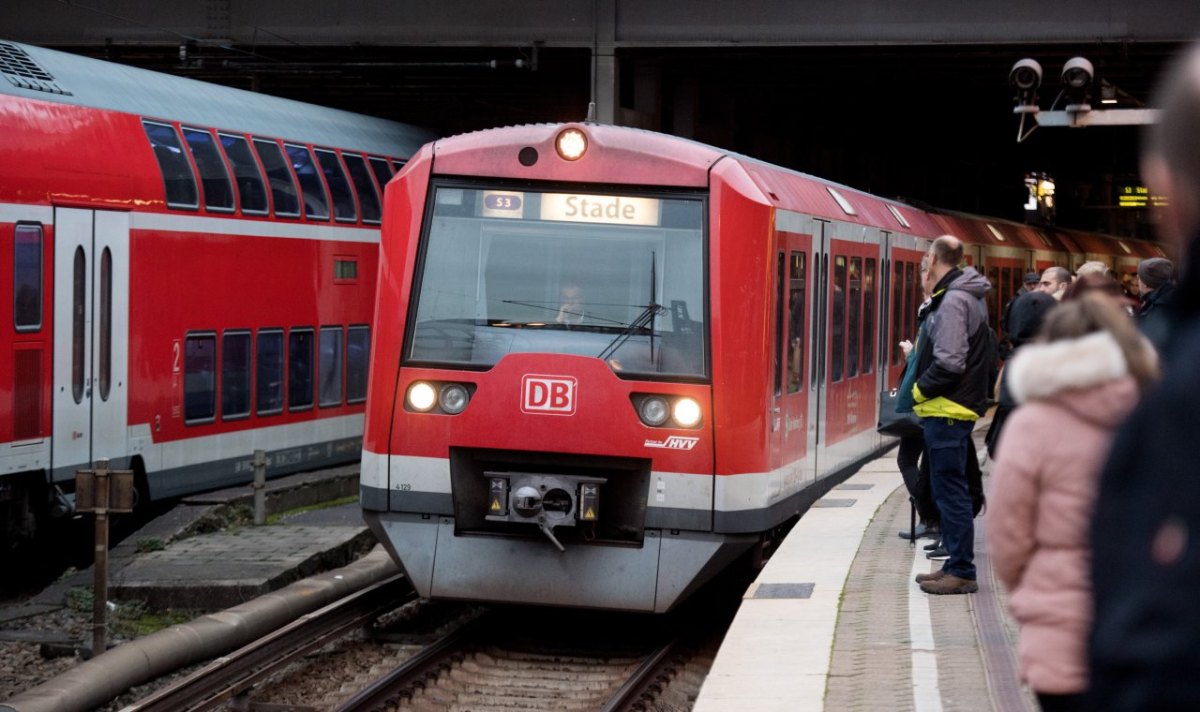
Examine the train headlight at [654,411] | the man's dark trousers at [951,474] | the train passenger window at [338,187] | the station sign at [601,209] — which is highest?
the train passenger window at [338,187]

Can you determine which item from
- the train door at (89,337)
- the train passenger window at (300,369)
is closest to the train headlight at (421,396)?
the train door at (89,337)

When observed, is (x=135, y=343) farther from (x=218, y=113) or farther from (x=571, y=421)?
(x=571, y=421)

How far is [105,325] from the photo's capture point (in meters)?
12.8

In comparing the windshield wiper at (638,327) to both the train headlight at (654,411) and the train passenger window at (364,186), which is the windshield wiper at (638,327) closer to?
the train headlight at (654,411)

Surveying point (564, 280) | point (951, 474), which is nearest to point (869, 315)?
point (564, 280)

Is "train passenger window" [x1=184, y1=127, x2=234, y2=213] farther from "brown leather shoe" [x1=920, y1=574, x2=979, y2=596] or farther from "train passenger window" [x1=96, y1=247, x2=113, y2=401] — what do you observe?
"brown leather shoe" [x1=920, y1=574, x2=979, y2=596]

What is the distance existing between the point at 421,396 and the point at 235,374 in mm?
5877

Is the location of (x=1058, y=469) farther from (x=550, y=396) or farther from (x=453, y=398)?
(x=453, y=398)

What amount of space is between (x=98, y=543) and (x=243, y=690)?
155cm

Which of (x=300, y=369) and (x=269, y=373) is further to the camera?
(x=300, y=369)

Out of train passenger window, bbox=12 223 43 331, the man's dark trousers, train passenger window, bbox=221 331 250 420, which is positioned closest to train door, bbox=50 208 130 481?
train passenger window, bbox=12 223 43 331

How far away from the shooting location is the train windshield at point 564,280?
923 cm

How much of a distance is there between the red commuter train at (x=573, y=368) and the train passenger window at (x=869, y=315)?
4278 millimetres

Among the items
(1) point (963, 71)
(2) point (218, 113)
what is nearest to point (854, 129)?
(1) point (963, 71)
